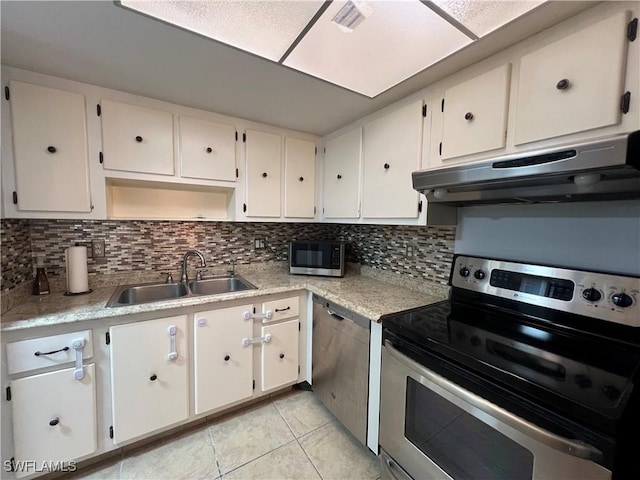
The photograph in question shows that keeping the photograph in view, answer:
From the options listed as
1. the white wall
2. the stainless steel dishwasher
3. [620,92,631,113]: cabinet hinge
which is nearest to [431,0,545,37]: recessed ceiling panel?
[620,92,631,113]: cabinet hinge

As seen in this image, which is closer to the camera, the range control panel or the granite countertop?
the range control panel

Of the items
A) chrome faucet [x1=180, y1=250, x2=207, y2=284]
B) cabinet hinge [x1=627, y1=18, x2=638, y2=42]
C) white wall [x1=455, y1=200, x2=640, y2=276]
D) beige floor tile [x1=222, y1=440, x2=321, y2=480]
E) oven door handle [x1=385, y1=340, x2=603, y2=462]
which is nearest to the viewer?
oven door handle [x1=385, y1=340, x2=603, y2=462]

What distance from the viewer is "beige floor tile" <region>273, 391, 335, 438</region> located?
176 cm

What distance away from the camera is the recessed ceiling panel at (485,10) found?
89 centimetres

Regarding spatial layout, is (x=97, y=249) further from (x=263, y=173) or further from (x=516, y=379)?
(x=516, y=379)

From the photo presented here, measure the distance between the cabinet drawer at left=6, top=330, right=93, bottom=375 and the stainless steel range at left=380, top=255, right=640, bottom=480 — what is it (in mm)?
1561

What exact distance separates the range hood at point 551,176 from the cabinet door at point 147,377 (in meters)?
1.66

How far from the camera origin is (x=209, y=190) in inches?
84.4

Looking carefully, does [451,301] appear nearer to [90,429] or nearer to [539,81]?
[539,81]

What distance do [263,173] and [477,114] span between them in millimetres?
1462

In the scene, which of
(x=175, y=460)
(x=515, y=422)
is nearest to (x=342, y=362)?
(x=515, y=422)

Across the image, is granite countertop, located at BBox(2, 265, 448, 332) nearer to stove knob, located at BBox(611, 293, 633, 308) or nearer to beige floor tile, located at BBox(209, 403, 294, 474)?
stove knob, located at BBox(611, 293, 633, 308)

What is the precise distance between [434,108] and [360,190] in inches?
27.2

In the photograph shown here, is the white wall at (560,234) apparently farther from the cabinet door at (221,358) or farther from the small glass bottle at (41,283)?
the small glass bottle at (41,283)
